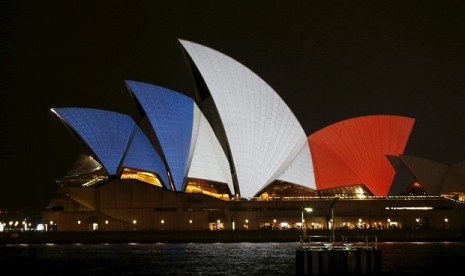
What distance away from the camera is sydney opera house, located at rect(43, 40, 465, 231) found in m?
65.8

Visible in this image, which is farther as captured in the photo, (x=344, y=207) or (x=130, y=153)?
(x=344, y=207)

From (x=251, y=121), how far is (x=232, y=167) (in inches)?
219

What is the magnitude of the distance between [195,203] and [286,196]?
8.80 metres

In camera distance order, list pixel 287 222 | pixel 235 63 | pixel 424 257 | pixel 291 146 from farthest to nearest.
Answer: pixel 287 222 → pixel 291 146 → pixel 235 63 → pixel 424 257

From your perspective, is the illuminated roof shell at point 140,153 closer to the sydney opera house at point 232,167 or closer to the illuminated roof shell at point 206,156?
the sydney opera house at point 232,167

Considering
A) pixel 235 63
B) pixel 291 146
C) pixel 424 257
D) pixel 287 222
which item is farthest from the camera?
pixel 287 222

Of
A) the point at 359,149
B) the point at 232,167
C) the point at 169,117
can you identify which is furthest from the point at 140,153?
the point at 359,149

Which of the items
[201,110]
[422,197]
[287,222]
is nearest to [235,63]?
[201,110]

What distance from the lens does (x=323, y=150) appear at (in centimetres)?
7281

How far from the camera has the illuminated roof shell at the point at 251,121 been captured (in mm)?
63750

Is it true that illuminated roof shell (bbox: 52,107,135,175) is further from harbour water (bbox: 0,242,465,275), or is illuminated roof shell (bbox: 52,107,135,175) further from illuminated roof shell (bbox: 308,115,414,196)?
illuminated roof shell (bbox: 308,115,414,196)

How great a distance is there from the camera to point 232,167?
6944 cm

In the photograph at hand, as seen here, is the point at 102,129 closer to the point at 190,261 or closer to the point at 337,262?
the point at 190,261

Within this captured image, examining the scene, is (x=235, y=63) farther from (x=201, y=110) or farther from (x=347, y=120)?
(x=347, y=120)
